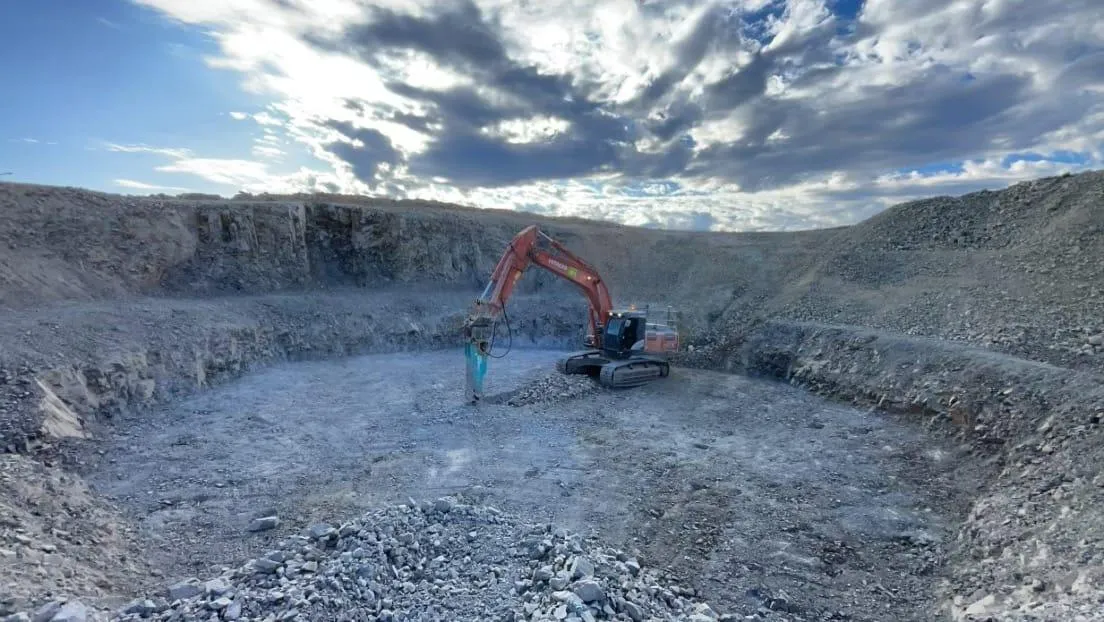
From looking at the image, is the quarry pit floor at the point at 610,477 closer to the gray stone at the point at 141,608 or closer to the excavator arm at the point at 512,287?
the gray stone at the point at 141,608

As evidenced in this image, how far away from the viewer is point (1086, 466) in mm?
7641

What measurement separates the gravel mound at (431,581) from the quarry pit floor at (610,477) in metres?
0.97

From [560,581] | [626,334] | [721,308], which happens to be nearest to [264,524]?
[560,581]

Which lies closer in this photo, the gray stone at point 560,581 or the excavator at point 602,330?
the gray stone at point 560,581

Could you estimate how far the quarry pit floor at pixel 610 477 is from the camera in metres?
6.98

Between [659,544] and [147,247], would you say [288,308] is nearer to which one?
[147,247]

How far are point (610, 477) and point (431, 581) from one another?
13.8 ft

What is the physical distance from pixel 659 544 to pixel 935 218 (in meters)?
19.3

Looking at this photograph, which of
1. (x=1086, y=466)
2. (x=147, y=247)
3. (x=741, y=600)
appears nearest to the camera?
(x=741, y=600)

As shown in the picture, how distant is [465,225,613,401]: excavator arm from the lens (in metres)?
12.4

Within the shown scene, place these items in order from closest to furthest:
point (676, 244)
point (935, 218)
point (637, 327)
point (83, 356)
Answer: point (83, 356)
point (637, 327)
point (935, 218)
point (676, 244)

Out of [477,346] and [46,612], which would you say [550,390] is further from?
[46,612]

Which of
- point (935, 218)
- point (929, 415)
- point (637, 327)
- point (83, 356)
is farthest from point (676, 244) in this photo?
point (83, 356)

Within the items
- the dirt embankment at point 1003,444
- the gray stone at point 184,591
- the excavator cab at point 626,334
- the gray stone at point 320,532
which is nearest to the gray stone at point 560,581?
the gray stone at point 320,532
